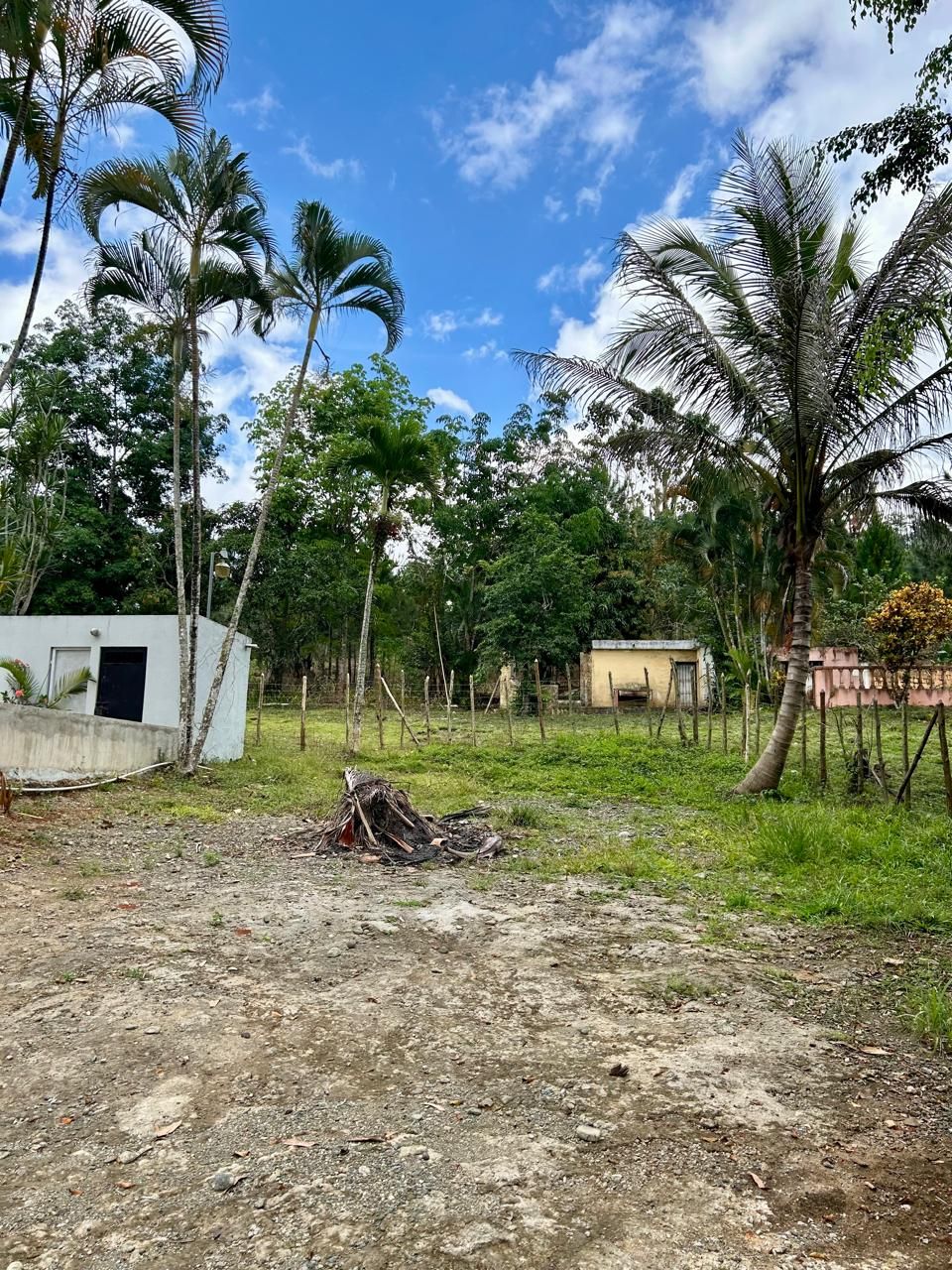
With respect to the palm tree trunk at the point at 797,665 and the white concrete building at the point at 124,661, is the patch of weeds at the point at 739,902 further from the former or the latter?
the white concrete building at the point at 124,661

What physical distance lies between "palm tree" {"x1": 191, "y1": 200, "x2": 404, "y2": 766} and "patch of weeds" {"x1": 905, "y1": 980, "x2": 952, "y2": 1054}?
9095 millimetres

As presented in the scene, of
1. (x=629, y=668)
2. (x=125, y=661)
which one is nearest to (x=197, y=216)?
(x=125, y=661)

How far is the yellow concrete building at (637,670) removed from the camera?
23.6 metres

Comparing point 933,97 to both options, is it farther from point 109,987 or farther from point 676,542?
point 676,542

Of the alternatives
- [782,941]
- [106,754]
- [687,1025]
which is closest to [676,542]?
[106,754]

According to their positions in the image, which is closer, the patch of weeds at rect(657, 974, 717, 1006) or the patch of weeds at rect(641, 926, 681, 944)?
the patch of weeds at rect(657, 974, 717, 1006)

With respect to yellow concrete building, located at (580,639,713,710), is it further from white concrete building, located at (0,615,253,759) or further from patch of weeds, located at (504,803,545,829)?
patch of weeds, located at (504,803,545,829)

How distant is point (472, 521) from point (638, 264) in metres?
20.2

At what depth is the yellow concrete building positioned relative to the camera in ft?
77.5

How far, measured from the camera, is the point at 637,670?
78.5 ft

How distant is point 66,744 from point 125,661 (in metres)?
3.15

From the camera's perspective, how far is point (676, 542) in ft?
55.5

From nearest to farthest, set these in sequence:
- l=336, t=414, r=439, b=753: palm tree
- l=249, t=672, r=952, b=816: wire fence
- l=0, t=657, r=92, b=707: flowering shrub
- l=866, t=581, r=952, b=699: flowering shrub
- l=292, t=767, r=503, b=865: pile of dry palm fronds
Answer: l=292, t=767, r=503, b=865: pile of dry palm fronds
l=866, t=581, r=952, b=699: flowering shrub
l=249, t=672, r=952, b=816: wire fence
l=0, t=657, r=92, b=707: flowering shrub
l=336, t=414, r=439, b=753: palm tree

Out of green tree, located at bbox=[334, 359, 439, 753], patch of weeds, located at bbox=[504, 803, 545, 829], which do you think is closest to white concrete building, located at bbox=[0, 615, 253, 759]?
green tree, located at bbox=[334, 359, 439, 753]
